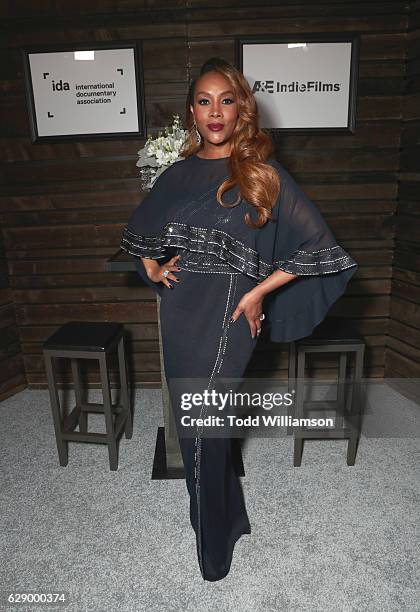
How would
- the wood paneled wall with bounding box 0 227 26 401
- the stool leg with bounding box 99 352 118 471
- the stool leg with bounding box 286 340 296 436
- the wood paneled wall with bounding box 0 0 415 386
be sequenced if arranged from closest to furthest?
the stool leg with bounding box 99 352 118 471, the stool leg with bounding box 286 340 296 436, the wood paneled wall with bounding box 0 0 415 386, the wood paneled wall with bounding box 0 227 26 401

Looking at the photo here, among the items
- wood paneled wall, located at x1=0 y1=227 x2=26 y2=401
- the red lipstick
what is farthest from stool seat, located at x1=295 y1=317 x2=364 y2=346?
wood paneled wall, located at x1=0 y1=227 x2=26 y2=401

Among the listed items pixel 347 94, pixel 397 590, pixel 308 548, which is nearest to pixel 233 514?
pixel 308 548

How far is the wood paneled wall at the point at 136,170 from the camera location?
9.02 feet

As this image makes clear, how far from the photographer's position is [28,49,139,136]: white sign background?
279 centimetres

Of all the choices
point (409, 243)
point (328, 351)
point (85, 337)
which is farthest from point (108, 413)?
point (409, 243)

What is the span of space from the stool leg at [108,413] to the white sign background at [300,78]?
5.62 ft

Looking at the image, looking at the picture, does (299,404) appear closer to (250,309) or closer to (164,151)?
(250,309)

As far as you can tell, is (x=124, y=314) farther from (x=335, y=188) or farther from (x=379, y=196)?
(x=379, y=196)

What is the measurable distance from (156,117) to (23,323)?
166 cm

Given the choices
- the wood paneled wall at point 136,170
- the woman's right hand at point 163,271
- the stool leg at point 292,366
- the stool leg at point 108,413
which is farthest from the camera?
the wood paneled wall at point 136,170

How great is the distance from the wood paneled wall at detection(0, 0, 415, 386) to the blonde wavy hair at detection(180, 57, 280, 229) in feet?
4.70

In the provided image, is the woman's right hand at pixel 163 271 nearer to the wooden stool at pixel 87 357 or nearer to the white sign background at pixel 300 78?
the wooden stool at pixel 87 357

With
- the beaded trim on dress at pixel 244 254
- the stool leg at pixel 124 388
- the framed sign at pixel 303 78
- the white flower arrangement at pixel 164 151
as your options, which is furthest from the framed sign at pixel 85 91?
the beaded trim on dress at pixel 244 254

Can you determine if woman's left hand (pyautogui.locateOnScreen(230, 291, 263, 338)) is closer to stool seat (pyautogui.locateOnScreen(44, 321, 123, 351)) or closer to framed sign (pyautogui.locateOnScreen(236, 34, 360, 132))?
stool seat (pyautogui.locateOnScreen(44, 321, 123, 351))
